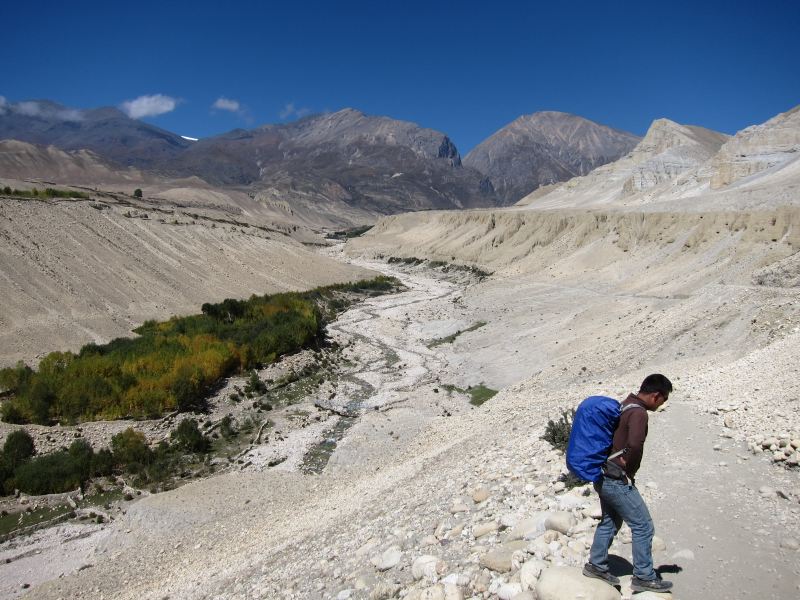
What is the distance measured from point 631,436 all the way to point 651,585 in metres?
1.29

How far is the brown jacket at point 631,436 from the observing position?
4.74 m

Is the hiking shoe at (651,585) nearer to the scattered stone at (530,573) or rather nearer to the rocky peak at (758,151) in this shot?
the scattered stone at (530,573)

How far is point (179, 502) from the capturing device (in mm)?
12773

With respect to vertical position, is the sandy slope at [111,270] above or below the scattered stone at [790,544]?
above

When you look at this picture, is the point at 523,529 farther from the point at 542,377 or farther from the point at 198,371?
the point at 198,371

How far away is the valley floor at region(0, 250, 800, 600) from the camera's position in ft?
18.6

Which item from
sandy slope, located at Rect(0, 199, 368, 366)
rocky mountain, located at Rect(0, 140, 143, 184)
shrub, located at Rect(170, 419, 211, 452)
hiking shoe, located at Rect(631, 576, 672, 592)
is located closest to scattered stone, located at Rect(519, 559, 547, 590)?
hiking shoe, located at Rect(631, 576, 672, 592)

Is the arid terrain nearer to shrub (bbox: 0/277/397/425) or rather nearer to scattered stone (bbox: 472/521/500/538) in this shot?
scattered stone (bbox: 472/521/500/538)

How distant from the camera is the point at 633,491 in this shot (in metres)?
4.88

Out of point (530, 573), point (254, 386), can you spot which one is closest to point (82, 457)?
point (254, 386)

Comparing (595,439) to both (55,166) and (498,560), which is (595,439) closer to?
(498,560)

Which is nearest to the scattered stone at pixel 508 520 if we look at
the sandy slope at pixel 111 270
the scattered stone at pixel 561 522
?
the scattered stone at pixel 561 522

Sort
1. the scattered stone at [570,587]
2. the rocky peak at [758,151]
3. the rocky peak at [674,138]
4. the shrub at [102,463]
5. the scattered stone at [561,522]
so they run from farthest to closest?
1. the rocky peak at [674,138]
2. the rocky peak at [758,151]
3. the shrub at [102,463]
4. the scattered stone at [561,522]
5. the scattered stone at [570,587]

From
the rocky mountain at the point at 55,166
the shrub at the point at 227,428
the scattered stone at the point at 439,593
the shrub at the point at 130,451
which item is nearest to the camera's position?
the scattered stone at the point at 439,593
